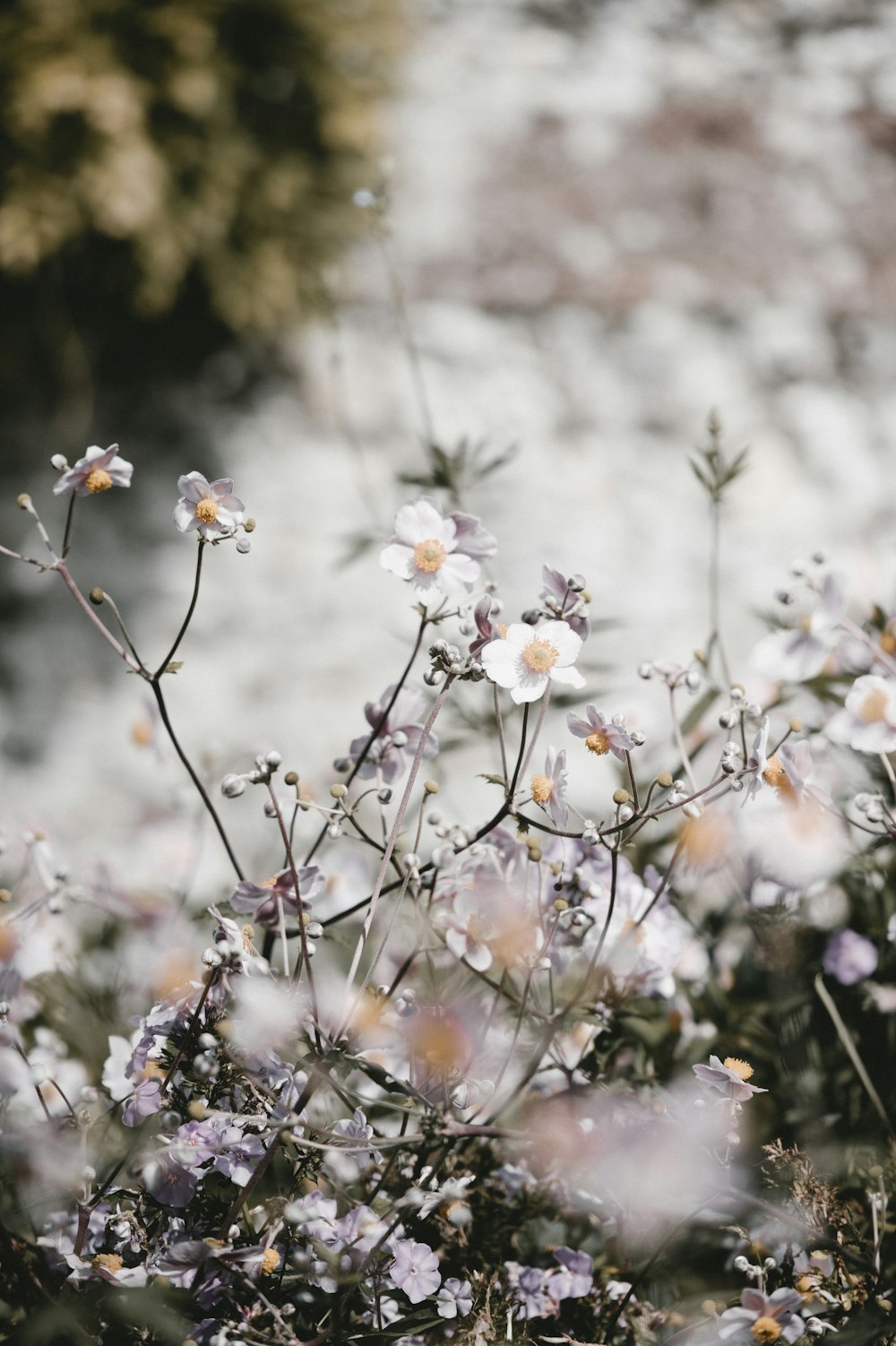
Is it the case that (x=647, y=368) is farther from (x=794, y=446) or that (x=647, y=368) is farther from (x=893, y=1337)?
(x=893, y=1337)

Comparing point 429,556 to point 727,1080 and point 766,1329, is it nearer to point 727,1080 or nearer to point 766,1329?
point 727,1080

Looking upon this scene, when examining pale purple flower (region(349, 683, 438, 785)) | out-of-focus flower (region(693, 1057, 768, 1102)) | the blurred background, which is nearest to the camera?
out-of-focus flower (region(693, 1057, 768, 1102))

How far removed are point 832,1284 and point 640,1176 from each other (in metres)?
0.10

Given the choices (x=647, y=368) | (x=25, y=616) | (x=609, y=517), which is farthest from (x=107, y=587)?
(x=647, y=368)

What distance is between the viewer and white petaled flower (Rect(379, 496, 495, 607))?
57cm

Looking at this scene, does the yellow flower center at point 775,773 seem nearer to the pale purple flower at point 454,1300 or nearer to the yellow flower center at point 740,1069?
the yellow flower center at point 740,1069

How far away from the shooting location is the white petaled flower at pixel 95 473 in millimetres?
574

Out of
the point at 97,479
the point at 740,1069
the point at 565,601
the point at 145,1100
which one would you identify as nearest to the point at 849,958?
the point at 740,1069

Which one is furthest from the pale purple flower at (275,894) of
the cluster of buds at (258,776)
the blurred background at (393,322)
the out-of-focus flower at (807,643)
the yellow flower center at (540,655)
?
the blurred background at (393,322)

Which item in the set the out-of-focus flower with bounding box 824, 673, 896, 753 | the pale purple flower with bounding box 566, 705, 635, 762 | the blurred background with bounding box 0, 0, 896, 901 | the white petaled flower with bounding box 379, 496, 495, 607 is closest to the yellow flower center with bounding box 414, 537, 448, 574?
the white petaled flower with bounding box 379, 496, 495, 607

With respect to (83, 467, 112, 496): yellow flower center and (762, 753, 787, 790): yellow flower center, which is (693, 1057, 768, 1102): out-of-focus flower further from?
(83, 467, 112, 496): yellow flower center

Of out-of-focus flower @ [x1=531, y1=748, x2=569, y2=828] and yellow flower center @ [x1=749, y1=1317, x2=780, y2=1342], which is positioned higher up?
out-of-focus flower @ [x1=531, y1=748, x2=569, y2=828]

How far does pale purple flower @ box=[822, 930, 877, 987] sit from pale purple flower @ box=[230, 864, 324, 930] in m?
0.35

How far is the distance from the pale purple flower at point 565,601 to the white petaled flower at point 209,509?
0.16 metres
